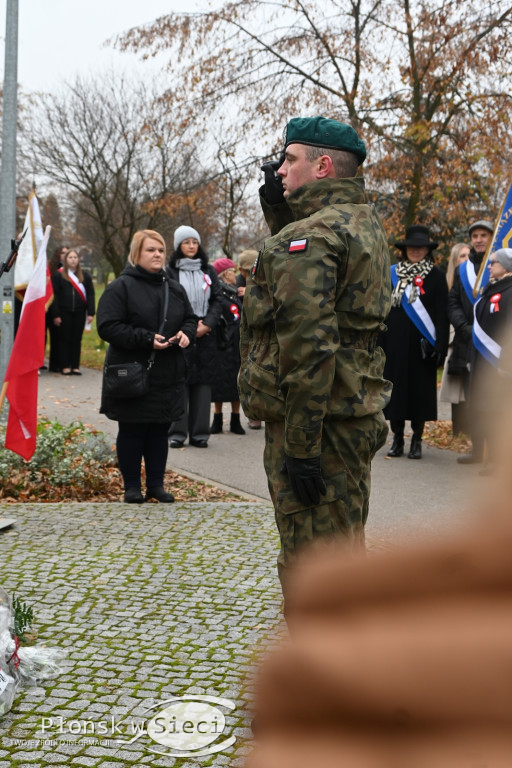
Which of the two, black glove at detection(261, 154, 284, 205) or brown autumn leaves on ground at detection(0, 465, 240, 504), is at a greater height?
black glove at detection(261, 154, 284, 205)

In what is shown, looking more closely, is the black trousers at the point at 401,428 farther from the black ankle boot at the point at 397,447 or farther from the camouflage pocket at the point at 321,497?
the camouflage pocket at the point at 321,497

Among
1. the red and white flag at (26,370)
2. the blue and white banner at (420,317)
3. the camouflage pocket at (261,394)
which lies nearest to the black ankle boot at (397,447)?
the blue and white banner at (420,317)

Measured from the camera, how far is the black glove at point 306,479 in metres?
3.26

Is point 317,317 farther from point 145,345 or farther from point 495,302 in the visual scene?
point 495,302

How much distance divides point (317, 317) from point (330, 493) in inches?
25.7

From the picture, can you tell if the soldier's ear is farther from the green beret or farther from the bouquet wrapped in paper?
the bouquet wrapped in paper

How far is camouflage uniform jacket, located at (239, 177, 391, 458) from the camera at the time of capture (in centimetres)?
314

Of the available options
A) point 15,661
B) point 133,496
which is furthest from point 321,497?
point 133,496

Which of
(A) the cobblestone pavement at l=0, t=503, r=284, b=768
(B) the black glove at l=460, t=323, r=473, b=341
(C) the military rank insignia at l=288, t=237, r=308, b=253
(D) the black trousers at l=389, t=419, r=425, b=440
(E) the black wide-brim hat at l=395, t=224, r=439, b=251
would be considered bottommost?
(A) the cobblestone pavement at l=0, t=503, r=284, b=768

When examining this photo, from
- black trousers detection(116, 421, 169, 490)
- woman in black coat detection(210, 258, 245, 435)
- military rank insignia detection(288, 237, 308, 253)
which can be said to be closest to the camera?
military rank insignia detection(288, 237, 308, 253)

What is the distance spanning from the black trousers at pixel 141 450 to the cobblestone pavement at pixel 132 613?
0.28 m

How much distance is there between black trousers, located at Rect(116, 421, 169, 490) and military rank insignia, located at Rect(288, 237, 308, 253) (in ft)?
13.8

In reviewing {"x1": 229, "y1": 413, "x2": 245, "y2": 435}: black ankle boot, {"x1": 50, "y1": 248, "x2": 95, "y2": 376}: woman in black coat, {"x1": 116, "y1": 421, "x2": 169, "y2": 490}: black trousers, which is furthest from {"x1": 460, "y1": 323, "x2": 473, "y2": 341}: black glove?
{"x1": 50, "y1": 248, "x2": 95, "y2": 376}: woman in black coat

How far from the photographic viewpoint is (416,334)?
945 cm
